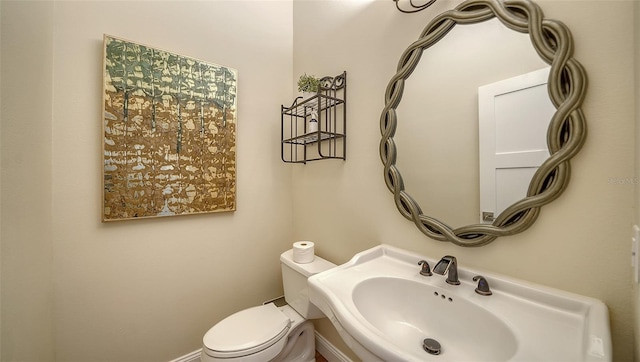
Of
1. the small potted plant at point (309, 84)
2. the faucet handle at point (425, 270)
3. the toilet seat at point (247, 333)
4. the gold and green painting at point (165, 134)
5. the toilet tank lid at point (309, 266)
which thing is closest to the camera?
the faucet handle at point (425, 270)

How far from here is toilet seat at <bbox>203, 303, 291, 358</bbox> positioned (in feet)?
3.43

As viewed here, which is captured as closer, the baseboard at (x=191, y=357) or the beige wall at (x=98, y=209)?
the beige wall at (x=98, y=209)

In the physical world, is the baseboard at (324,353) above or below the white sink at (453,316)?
below

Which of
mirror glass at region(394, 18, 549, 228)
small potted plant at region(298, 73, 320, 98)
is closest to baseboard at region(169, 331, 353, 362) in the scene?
mirror glass at region(394, 18, 549, 228)

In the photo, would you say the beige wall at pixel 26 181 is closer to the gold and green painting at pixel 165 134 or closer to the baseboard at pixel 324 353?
the gold and green painting at pixel 165 134

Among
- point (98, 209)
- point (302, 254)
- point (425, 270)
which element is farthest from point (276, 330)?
point (98, 209)

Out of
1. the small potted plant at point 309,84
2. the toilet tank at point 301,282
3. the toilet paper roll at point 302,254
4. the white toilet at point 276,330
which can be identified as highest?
the small potted plant at point 309,84

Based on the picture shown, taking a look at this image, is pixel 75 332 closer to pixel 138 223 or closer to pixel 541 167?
pixel 138 223

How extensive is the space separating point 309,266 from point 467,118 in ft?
3.50

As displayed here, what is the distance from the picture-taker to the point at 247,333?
1151mm

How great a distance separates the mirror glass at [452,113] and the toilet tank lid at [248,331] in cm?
97

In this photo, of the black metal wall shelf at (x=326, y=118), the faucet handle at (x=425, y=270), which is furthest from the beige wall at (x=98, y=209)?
the faucet handle at (x=425, y=270)

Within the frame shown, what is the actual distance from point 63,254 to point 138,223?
30 centimetres

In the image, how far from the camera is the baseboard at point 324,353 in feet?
4.56
